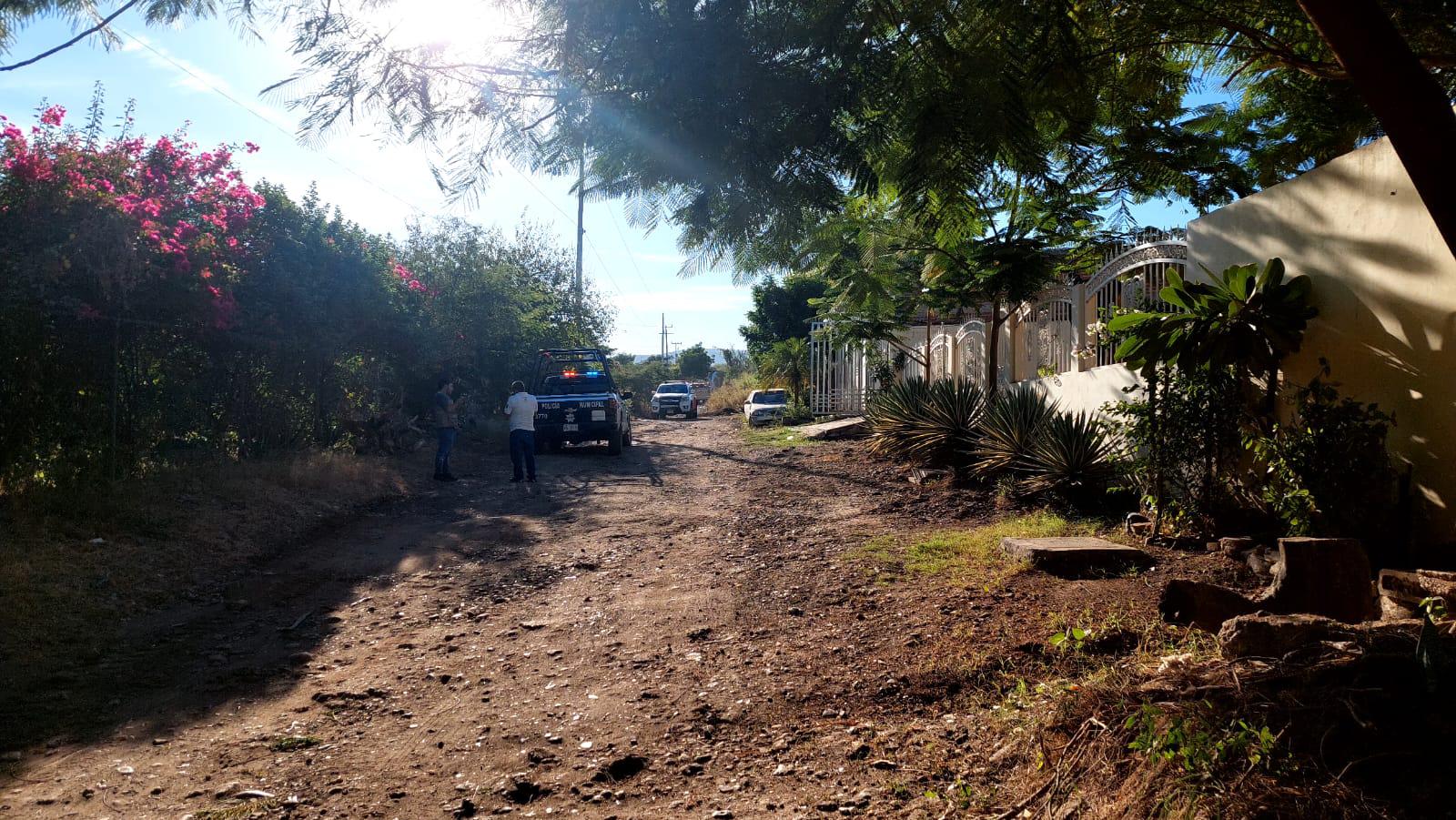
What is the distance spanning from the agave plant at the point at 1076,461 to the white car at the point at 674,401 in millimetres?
29778

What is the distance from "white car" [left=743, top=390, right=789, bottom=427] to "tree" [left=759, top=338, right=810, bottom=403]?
91 cm

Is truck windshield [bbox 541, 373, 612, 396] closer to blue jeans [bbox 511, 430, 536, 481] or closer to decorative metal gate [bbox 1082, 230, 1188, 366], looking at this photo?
blue jeans [bbox 511, 430, 536, 481]

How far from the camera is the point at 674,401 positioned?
3878 cm

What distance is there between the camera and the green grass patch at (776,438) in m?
19.1

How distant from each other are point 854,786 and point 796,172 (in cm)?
260

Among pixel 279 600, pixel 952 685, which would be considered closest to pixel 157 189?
pixel 279 600

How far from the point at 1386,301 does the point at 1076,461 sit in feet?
11.4

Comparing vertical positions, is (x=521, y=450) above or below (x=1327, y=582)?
above

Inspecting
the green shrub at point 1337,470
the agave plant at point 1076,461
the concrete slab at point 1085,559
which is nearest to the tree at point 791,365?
the agave plant at point 1076,461

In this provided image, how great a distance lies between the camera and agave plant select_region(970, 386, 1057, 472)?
1016 cm

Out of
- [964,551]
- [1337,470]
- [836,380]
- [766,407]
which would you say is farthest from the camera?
[766,407]

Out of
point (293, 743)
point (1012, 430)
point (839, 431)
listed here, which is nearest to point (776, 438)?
point (839, 431)

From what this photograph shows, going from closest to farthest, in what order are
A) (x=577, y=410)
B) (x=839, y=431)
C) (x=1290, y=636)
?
(x=1290, y=636)
(x=577, y=410)
(x=839, y=431)

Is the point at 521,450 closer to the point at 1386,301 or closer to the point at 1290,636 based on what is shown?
the point at 1386,301
